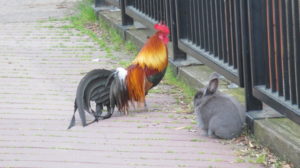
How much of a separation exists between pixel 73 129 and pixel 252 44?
1.99 m

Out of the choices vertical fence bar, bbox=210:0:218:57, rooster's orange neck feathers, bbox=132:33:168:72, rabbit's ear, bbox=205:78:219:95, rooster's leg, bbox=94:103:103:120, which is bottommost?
rooster's leg, bbox=94:103:103:120

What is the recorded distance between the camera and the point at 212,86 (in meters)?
7.23

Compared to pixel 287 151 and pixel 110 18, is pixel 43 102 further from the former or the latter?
pixel 110 18

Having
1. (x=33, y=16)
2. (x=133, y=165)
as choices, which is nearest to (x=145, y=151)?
(x=133, y=165)

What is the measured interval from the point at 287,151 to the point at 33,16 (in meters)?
9.23

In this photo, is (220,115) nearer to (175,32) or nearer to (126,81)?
(126,81)

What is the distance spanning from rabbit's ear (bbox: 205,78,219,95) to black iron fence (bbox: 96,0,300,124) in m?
0.24

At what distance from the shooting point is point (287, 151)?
6.20 meters

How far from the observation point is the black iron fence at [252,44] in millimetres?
6168

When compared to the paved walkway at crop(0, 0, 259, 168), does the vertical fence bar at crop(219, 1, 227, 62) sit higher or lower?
higher

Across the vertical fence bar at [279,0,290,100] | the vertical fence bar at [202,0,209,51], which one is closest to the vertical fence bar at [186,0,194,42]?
the vertical fence bar at [202,0,209,51]

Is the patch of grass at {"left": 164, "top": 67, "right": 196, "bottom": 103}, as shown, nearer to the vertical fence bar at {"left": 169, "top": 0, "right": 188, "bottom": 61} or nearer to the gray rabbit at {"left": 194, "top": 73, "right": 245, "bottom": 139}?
the vertical fence bar at {"left": 169, "top": 0, "right": 188, "bottom": 61}

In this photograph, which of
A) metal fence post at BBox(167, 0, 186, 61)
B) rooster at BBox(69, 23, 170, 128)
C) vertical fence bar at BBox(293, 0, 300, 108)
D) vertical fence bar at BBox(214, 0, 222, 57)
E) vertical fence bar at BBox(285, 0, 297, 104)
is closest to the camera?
vertical fence bar at BBox(293, 0, 300, 108)

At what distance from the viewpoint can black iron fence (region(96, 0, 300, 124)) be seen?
20.2 feet
